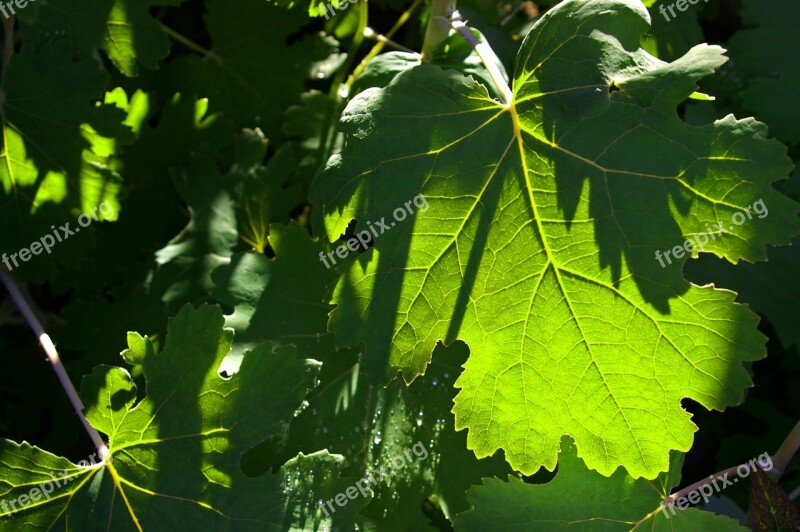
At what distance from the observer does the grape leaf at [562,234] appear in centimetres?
147

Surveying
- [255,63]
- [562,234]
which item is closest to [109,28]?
[255,63]

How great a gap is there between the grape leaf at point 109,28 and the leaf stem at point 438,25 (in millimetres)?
646

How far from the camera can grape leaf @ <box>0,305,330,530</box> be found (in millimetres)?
1619

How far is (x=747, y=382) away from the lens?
1.50 metres

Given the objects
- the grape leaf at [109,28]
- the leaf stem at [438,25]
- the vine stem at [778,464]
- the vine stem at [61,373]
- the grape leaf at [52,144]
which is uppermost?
the leaf stem at [438,25]

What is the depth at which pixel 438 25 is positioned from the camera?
1806 millimetres

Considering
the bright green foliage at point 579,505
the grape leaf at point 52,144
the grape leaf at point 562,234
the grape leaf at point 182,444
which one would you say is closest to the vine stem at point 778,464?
the bright green foliage at point 579,505

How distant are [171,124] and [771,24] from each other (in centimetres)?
178

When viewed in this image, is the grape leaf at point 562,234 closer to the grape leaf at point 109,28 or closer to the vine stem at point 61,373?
the vine stem at point 61,373

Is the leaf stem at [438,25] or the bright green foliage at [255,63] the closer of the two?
the leaf stem at [438,25]

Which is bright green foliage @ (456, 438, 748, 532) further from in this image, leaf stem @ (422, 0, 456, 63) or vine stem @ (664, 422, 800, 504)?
leaf stem @ (422, 0, 456, 63)

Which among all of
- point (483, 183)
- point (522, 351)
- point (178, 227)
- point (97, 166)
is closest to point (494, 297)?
point (522, 351)

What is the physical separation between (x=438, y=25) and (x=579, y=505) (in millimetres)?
1086

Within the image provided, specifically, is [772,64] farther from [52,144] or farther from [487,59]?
[52,144]
